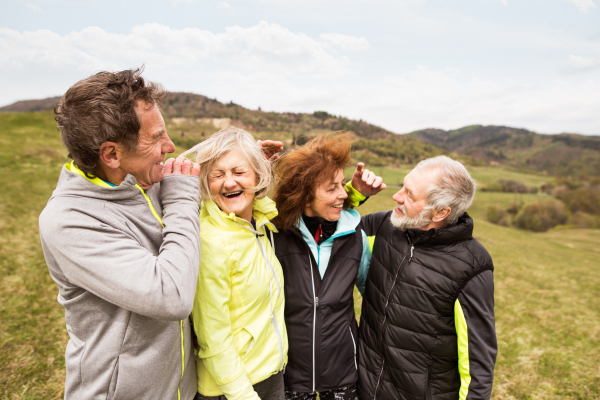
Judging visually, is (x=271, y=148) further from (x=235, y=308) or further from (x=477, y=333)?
(x=477, y=333)

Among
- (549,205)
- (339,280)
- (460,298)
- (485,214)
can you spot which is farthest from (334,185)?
(549,205)

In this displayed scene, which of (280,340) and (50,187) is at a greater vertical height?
(280,340)

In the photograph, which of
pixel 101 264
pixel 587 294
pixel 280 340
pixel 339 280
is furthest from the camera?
pixel 587 294

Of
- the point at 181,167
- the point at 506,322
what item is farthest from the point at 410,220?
the point at 506,322

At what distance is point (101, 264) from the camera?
49.3 inches

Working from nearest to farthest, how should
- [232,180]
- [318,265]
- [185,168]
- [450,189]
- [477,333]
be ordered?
[185,168], [232,180], [477,333], [450,189], [318,265]

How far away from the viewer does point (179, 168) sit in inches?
72.3

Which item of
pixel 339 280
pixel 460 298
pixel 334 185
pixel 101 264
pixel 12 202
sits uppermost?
pixel 334 185

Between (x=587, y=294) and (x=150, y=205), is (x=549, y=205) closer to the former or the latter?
(x=587, y=294)

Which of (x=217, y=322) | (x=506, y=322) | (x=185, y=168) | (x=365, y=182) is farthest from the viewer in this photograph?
(x=506, y=322)

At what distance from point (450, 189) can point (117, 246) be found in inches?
86.9

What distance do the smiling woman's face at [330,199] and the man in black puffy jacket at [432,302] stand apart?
497 mm

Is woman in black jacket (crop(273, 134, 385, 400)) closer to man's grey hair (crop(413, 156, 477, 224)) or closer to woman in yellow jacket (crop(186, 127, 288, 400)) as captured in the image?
woman in yellow jacket (crop(186, 127, 288, 400))

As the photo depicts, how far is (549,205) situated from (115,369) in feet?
299
